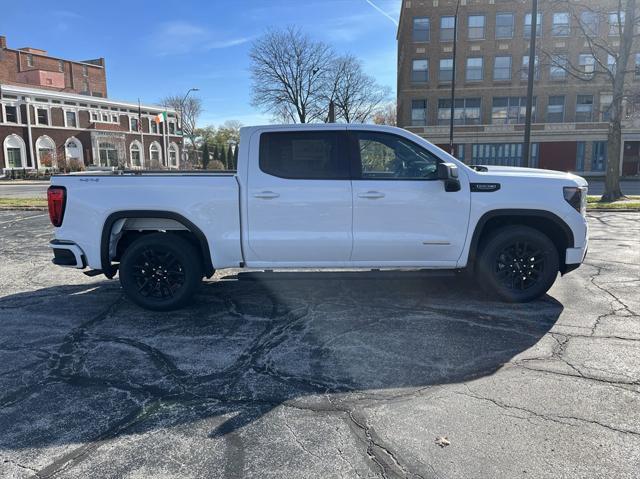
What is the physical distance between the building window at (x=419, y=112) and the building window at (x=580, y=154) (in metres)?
13.4

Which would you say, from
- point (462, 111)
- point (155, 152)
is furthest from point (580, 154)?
point (155, 152)

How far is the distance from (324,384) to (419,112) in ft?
136

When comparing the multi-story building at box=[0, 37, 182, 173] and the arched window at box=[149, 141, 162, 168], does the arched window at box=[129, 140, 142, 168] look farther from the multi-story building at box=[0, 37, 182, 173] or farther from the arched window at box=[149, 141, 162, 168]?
the arched window at box=[149, 141, 162, 168]

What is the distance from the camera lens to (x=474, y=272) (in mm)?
5520

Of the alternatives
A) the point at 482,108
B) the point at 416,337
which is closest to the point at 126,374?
the point at 416,337

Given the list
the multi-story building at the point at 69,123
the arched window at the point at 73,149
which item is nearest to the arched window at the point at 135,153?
the multi-story building at the point at 69,123

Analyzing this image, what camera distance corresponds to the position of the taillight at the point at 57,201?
5.09 metres

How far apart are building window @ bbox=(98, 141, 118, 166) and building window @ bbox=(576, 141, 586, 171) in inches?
2148

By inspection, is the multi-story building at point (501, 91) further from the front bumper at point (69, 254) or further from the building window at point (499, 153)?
the front bumper at point (69, 254)

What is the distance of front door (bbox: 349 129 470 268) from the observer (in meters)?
5.06

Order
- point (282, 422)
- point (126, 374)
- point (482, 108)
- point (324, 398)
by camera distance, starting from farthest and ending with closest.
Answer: point (482, 108)
point (126, 374)
point (324, 398)
point (282, 422)

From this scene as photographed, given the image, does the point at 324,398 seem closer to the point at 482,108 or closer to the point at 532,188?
the point at 532,188

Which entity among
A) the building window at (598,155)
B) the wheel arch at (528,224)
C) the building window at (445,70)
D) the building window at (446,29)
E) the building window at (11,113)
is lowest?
the wheel arch at (528,224)

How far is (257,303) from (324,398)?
2453mm
